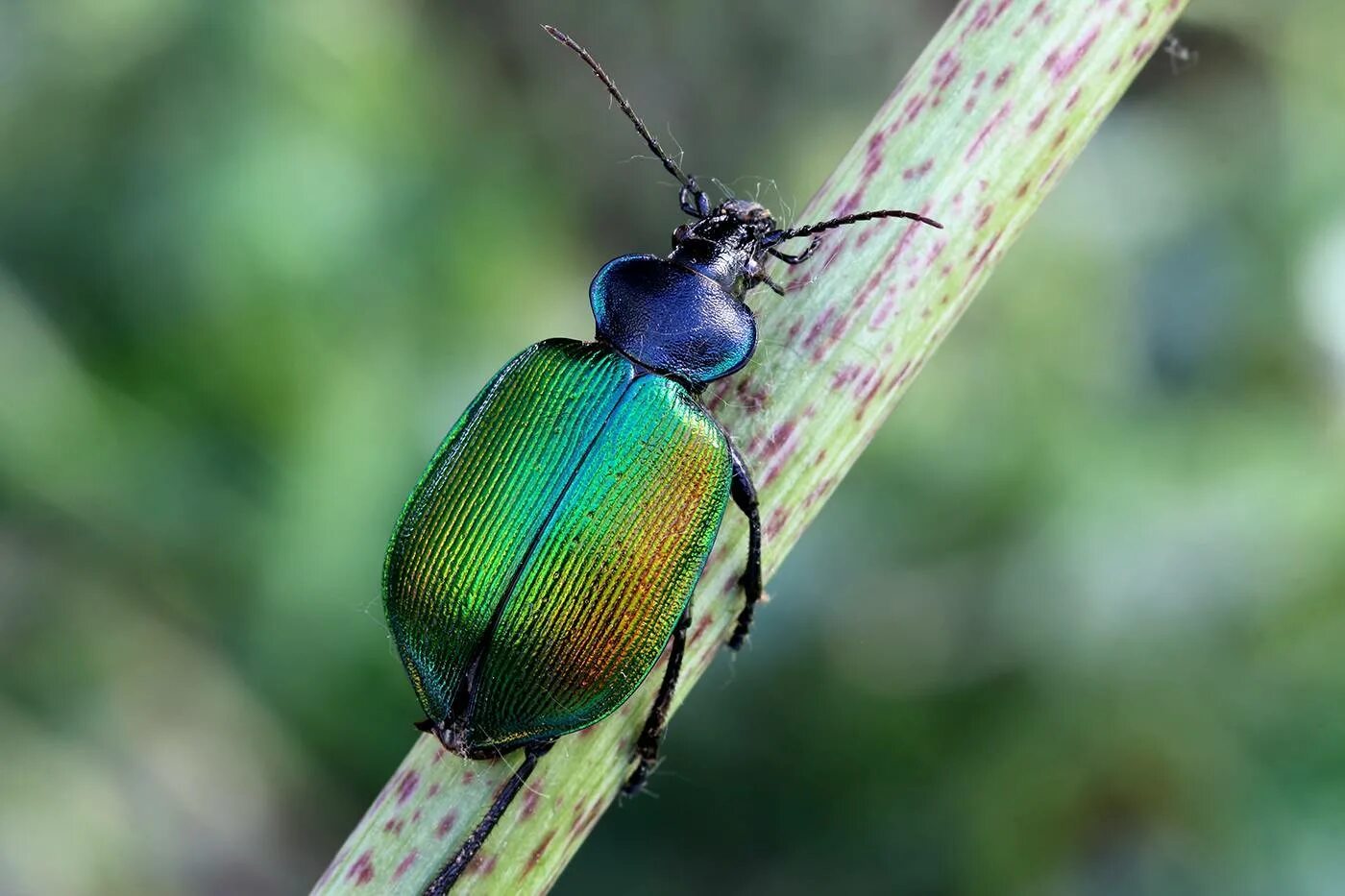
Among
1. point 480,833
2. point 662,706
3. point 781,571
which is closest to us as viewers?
point 480,833

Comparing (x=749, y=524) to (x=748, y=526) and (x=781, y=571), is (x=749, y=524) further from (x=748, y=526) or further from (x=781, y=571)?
(x=781, y=571)

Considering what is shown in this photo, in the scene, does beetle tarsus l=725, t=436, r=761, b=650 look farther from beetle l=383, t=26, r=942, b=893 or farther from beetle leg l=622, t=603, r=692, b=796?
beetle leg l=622, t=603, r=692, b=796

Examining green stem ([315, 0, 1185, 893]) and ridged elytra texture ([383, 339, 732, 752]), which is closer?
green stem ([315, 0, 1185, 893])

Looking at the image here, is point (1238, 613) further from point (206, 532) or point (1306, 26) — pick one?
point (206, 532)

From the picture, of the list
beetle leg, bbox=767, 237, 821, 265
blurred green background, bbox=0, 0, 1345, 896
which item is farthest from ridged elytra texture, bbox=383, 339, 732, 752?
blurred green background, bbox=0, 0, 1345, 896

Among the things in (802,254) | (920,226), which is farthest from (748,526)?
(920,226)

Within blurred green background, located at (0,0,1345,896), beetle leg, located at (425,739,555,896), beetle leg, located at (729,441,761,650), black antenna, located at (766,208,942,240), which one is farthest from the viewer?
blurred green background, located at (0,0,1345,896)
